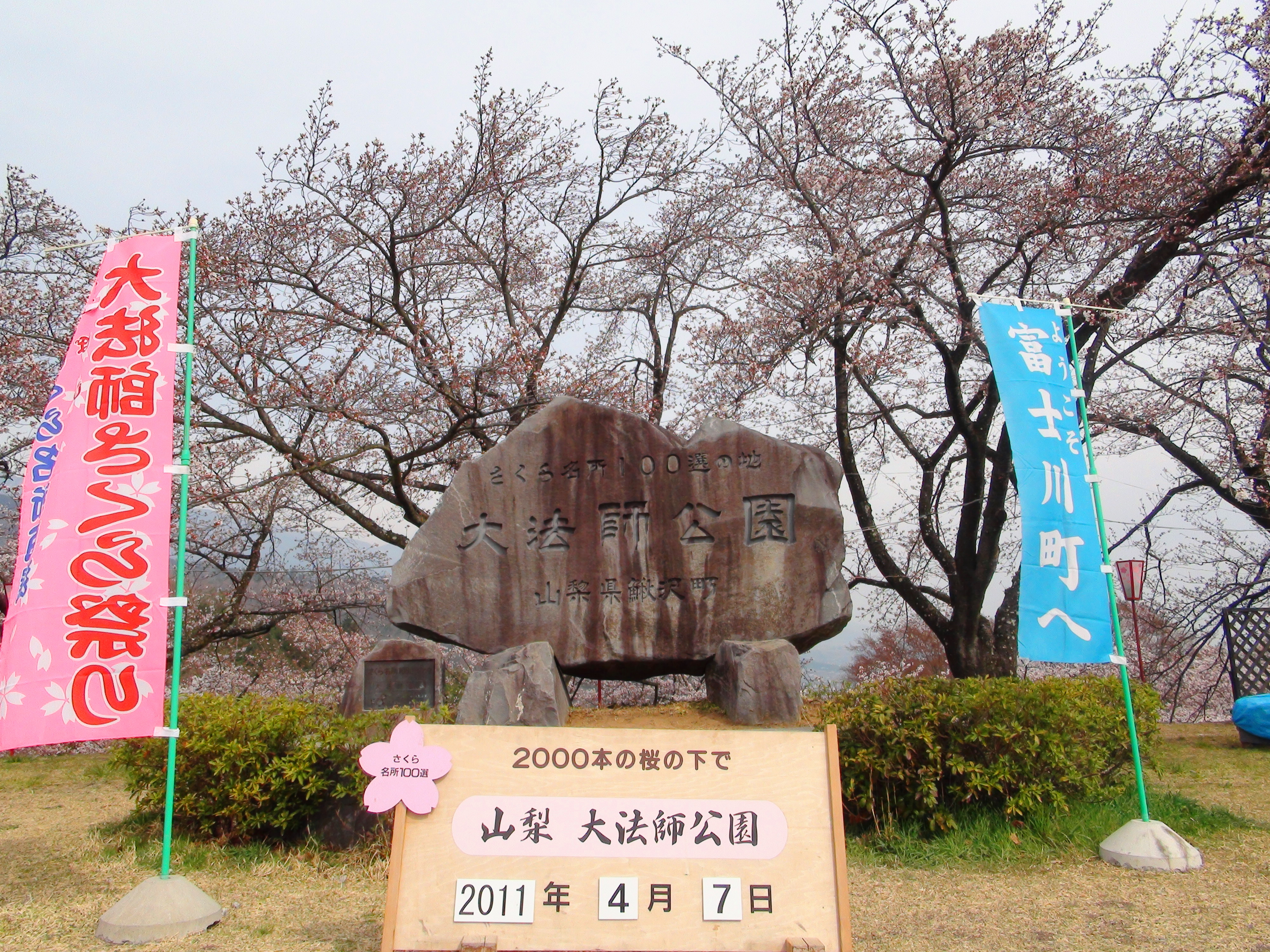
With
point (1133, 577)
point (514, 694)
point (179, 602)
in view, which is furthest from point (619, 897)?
point (1133, 577)

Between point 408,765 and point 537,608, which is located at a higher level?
point 537,608

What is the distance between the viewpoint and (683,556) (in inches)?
285

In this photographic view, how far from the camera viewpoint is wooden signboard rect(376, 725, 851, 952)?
3.03 m

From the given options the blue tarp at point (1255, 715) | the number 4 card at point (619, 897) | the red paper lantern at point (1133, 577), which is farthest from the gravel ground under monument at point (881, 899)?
the red paper lantern at point (1133, 577)

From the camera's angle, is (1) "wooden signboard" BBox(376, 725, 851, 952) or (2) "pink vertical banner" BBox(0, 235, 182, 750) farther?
(2) "pink vertical banner" BBox(0, 235, 182, 750)

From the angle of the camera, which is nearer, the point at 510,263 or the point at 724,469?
the point at 724,469

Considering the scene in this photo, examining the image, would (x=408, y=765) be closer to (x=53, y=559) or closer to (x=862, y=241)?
(x=53, y=559)

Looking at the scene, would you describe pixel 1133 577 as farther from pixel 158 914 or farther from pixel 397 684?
pixel 158 914

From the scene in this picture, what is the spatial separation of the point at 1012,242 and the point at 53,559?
389 inches

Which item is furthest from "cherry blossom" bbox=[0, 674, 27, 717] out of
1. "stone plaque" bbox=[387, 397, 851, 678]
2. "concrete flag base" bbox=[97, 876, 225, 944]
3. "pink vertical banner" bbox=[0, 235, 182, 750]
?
"stone plaque" bbox=[387, 397, 851, 678]

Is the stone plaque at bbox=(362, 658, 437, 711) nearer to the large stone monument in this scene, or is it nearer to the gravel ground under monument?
the large stone monument

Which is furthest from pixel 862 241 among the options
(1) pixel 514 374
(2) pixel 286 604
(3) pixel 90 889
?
(3) pixel 90 889

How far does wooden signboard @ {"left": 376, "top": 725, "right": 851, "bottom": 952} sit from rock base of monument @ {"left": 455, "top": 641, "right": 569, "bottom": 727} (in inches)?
122

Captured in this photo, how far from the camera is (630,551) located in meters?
7.29
